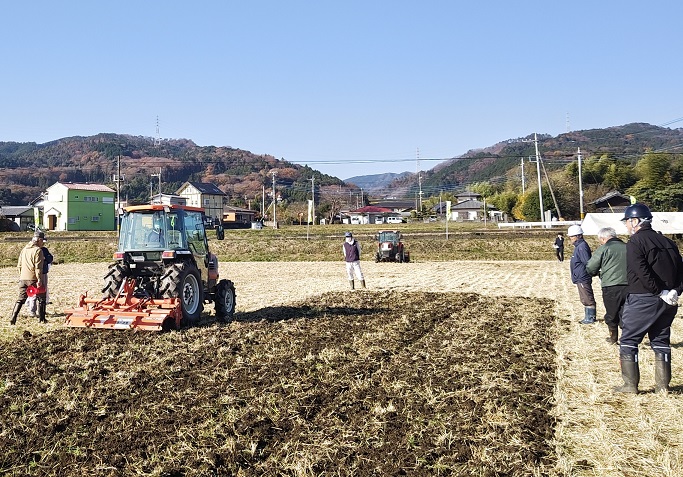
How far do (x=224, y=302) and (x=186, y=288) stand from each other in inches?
37.6

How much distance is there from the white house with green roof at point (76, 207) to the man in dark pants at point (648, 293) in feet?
182

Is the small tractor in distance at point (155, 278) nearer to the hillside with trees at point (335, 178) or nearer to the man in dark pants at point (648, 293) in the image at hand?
the man in dark pants at point (648, 293)

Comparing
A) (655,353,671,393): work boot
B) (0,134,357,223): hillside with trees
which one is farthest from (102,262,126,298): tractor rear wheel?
(0,134,357,223): hillside with trees

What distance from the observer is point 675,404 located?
5027 mm

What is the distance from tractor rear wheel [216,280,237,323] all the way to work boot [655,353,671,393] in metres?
6.60

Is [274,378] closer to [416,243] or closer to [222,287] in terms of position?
[222,287]

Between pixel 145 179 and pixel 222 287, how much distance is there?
5178 inches

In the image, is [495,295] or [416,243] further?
[416,243]

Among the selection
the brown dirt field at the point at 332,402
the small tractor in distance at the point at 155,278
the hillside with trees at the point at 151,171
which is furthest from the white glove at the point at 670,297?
the hillside with trees at the point at 151,171

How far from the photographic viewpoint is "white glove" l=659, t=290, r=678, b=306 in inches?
201

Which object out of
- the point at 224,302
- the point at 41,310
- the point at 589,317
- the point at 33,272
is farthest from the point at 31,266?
the point at 589,317

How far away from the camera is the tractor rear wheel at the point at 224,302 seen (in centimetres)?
980

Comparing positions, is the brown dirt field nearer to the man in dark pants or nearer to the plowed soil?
the plowed soil

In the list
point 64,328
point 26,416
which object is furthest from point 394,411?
point 64,328
